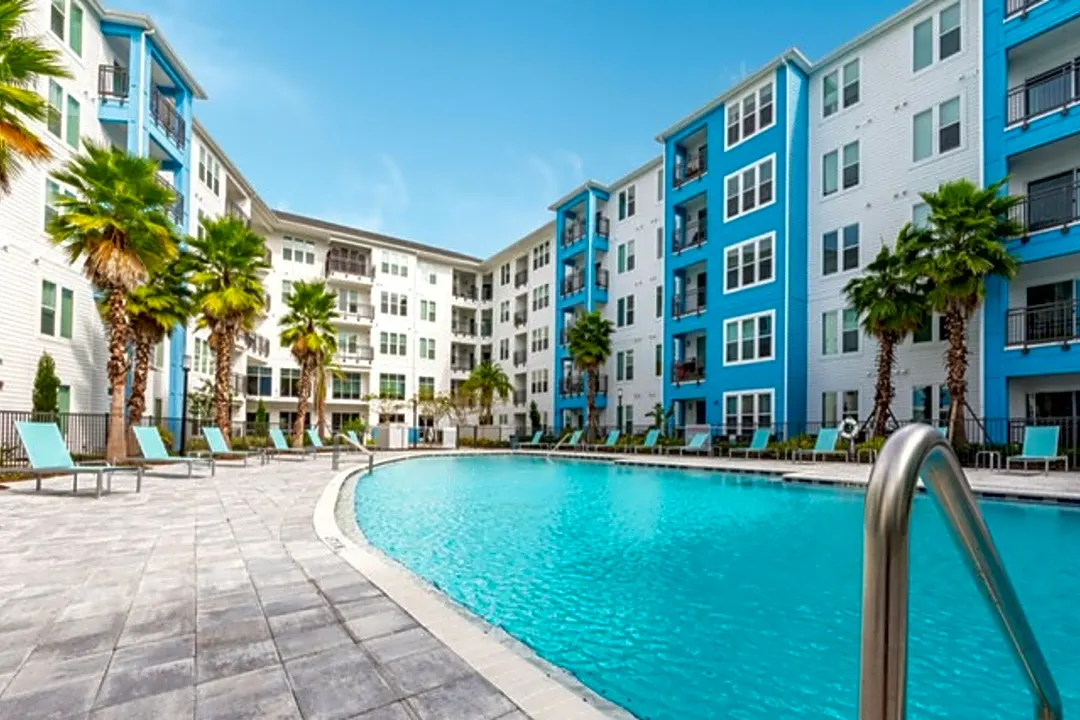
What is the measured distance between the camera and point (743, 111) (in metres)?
27.3

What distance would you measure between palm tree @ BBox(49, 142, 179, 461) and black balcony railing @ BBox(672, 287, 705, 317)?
877 inches

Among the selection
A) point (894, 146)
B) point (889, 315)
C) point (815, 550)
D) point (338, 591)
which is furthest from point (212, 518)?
point (894, 146)

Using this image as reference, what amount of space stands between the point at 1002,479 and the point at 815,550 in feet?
29.2

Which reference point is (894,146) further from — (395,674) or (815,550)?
(395,674)

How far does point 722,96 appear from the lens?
2806cm

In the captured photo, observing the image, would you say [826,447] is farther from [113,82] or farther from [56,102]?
[113,82]

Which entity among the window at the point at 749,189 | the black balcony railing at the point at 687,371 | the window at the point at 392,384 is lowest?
the window at the point at 392,384

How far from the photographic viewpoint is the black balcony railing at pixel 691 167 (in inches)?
1192

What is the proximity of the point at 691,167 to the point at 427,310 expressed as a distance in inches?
982

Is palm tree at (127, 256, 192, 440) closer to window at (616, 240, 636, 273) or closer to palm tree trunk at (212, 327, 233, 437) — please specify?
palm tree trunk at (212, 327, 233, 437)

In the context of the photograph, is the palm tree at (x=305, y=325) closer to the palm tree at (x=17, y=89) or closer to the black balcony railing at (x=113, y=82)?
the black balcony railing at (x=113, y=82)

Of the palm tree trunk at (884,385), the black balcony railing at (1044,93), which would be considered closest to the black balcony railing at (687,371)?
the palm tree trunk at (884,385)

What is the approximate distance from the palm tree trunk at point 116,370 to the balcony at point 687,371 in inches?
893

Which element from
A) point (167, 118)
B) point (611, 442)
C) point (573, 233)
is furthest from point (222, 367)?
point (573, 233)
